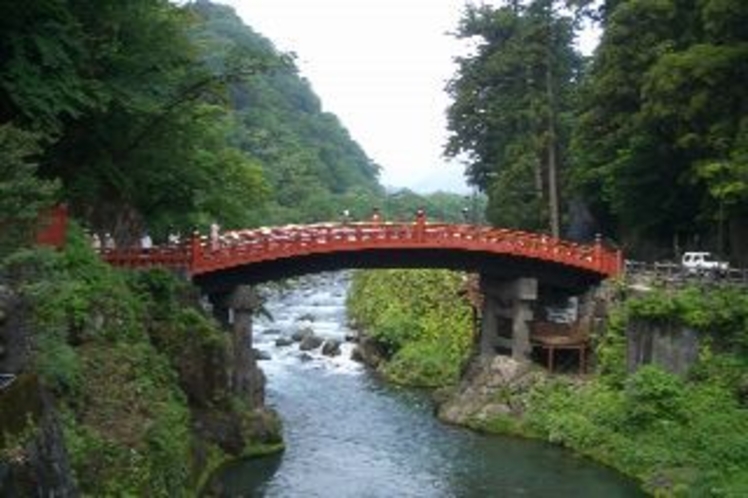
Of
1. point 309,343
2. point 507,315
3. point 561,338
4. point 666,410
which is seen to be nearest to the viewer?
point 666,410

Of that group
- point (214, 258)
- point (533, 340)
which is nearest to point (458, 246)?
point (533, 340)

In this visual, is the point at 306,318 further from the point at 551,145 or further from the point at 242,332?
the point at 242,332

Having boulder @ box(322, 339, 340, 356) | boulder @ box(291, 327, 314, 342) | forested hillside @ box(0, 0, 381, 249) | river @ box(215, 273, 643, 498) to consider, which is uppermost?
forested hillside @ box(0, 0, 381, 249)

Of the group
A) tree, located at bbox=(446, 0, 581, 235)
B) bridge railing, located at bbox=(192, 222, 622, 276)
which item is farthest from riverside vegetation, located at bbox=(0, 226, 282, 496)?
tree, located at bbox=(446, 0, 581, 235)

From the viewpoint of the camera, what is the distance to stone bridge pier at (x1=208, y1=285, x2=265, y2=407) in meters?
41.3

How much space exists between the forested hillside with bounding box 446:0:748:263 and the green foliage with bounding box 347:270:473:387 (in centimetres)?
592

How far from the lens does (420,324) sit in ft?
198

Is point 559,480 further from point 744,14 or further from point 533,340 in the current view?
point 744,14

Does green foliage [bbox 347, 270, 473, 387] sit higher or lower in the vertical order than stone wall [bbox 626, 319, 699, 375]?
lower

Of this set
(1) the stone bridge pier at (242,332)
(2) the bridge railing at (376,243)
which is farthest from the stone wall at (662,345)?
(1) the stone bridge pier at (242,332)

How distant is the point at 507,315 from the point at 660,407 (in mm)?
12205

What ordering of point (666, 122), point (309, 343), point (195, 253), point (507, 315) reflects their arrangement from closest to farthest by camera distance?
point (195, 253), point (666, 122), point (507, 315), point (309, 343)

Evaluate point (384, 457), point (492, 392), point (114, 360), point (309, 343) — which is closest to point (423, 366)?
point (492, 392)

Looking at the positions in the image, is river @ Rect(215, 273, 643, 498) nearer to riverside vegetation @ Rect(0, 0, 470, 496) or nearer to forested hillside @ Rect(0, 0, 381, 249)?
riverside vegetation @ Rect(0, 0, 470, 496)
